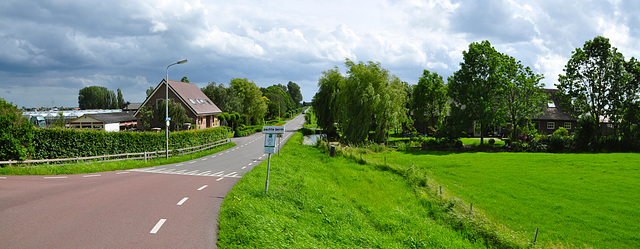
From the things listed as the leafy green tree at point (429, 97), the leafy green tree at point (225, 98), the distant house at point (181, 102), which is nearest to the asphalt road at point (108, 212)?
the distant house at point (181, 102)

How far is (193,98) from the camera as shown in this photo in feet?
171

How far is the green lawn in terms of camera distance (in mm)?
8789

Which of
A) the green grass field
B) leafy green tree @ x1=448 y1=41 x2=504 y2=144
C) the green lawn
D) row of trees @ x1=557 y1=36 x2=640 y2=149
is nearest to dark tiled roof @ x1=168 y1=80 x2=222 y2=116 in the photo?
the green grass field

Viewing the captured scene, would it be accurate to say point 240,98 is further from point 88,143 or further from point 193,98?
point 88,143

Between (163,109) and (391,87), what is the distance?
29.1 metres

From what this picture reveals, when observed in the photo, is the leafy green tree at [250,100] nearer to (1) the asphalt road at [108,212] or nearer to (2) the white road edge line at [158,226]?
(1) the asphalt road at [108,212]

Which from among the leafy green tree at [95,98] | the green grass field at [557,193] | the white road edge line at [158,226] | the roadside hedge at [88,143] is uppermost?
the leafy green tree at [95,98]

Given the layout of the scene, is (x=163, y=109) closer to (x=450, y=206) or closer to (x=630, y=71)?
(x=450, y=206)

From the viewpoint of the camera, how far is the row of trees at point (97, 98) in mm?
158250

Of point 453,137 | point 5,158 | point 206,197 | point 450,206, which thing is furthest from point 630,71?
point 5,158

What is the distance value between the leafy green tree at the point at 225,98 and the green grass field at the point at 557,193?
157 ft

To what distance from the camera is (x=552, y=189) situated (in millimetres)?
18828

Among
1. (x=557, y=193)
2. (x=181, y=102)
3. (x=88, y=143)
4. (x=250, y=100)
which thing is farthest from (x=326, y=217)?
(x=250, y=100)

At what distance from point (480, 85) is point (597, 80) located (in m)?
13.1
